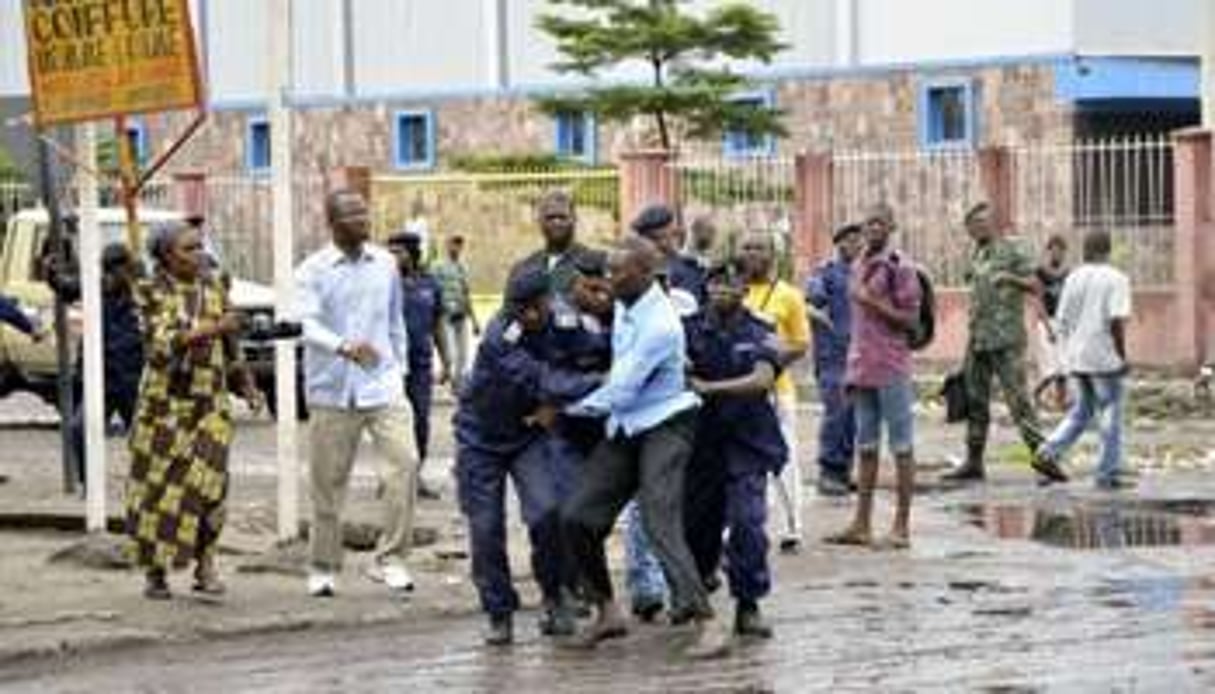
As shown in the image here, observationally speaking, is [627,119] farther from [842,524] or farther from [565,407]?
[565,407]

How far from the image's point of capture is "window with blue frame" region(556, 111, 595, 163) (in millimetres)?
44219

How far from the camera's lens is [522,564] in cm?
1383

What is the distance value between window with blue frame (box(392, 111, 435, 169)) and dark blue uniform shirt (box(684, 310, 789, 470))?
35712 mm

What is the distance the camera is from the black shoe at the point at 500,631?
37.4 feet

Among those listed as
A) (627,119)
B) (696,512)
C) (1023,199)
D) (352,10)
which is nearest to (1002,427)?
(1023,199)

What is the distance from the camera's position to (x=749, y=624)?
11484 millimetres

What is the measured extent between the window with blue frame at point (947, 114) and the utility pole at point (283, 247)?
26745 millimetres

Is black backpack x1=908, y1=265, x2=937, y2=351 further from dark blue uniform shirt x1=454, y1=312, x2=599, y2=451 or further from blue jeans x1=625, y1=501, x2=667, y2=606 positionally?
dark blue uniform shirt x1=454, y1=312, x2=599, y2=451

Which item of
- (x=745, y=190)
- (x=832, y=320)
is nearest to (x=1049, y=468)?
(x=832, y=320)

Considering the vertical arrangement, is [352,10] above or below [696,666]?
above

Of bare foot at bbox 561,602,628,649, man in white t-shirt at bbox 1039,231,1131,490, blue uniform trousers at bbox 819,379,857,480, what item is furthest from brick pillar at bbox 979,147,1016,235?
bare foot at bbox 561,602,628,649

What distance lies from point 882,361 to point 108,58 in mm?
4355

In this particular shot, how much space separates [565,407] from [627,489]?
1.42 feet

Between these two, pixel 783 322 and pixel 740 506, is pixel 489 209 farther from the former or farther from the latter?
pixel 740 506
